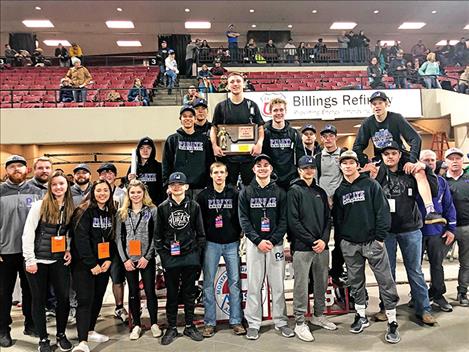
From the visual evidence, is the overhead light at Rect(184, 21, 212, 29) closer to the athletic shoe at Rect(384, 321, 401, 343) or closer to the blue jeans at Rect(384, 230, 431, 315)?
the blue jeans at Rect(384, 230, 431, 315)

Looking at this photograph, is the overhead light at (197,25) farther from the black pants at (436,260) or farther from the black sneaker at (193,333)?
the black sneaker at (193,333)

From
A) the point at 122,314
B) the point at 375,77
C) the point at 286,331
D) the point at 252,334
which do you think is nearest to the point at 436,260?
the point at 286,331

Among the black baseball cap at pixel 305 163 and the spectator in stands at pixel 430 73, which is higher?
the spectator in stands at pixel 430 73

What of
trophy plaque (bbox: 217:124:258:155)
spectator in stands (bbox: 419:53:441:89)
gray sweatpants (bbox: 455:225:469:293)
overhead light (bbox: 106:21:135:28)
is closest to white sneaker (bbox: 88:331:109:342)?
trophy plaque (bbox: 217:124:258:155)

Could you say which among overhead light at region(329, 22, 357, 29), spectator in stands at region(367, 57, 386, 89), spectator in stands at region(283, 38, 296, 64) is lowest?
spectator in stands at region(367, 57, 386, 89)

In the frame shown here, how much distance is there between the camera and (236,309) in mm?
4266

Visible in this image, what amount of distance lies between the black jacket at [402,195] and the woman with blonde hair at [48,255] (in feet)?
10.7

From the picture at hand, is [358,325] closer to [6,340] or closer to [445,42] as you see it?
[6,340]

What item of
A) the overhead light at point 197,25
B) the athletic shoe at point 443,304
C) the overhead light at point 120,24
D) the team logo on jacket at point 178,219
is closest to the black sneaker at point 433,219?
the athletic shoe at point 443,304

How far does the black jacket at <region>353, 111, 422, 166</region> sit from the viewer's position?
4.34 meters

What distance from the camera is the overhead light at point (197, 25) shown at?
59.2 feet

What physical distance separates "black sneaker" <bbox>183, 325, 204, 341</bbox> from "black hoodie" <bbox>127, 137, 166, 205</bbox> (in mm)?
1569

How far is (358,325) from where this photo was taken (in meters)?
4.20

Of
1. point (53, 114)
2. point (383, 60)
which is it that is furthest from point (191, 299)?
point (383, 60)
